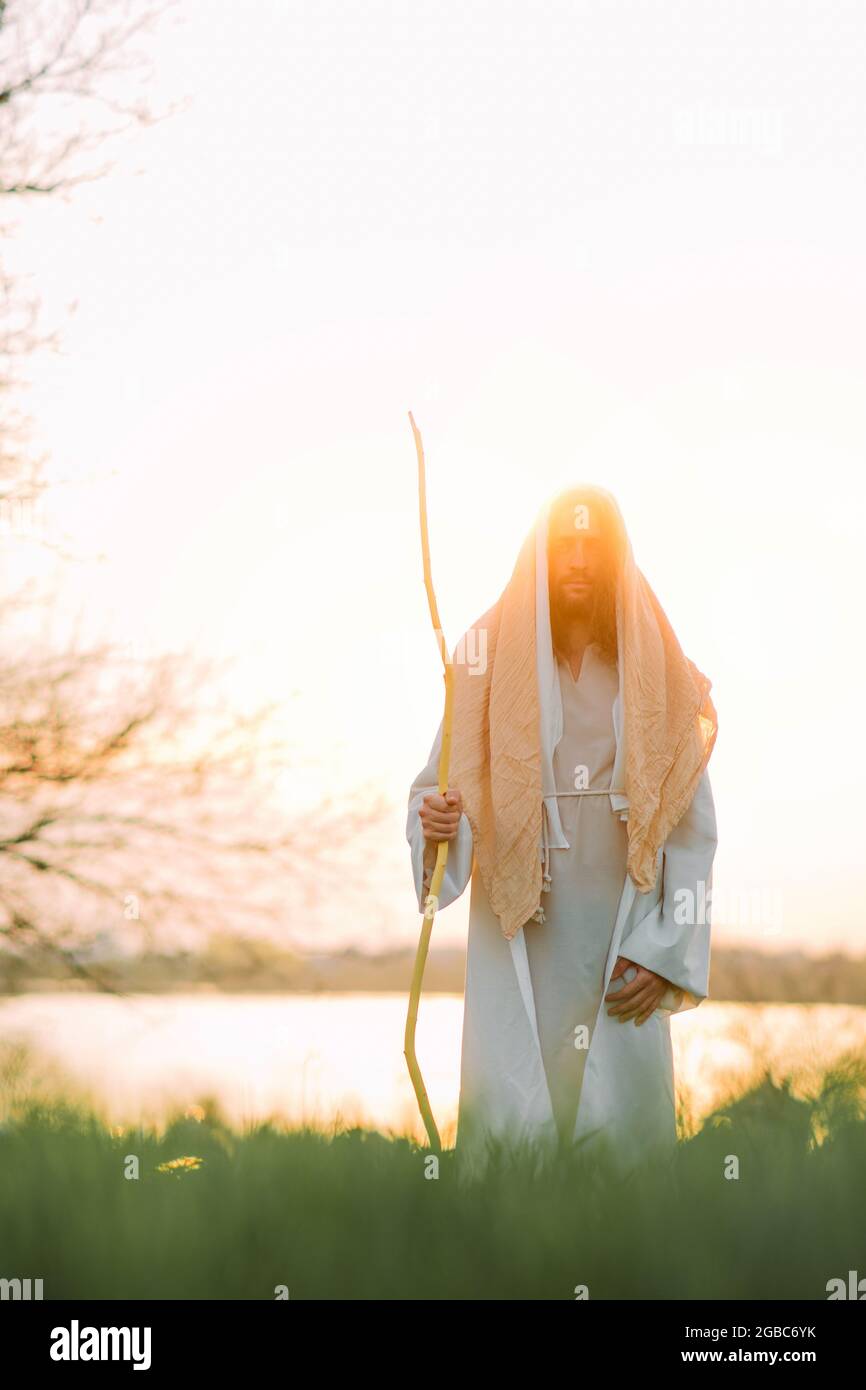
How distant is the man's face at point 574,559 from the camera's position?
13.0ft

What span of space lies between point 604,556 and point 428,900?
1.19 m

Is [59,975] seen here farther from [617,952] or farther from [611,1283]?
[611,1283]

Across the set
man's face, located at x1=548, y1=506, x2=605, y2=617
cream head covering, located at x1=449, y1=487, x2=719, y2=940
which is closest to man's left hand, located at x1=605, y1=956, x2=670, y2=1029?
cream head covering, located at x1=449, y1=487, x2=719, y2=940

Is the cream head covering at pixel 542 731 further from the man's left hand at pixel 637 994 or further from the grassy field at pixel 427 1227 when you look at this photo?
the grassy field at pixel 427 1227

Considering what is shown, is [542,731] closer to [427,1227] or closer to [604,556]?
[604,556]

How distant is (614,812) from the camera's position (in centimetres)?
383

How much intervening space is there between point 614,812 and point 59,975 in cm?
516

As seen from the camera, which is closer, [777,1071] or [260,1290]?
[260,1290]

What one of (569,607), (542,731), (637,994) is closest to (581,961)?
(637,994)

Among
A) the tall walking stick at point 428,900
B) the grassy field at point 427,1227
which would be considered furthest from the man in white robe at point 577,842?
the grassy field at point 427,1227

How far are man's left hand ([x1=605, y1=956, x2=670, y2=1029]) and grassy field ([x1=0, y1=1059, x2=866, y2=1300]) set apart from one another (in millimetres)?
632

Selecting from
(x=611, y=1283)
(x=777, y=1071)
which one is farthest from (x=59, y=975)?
(x=611, y=1283)

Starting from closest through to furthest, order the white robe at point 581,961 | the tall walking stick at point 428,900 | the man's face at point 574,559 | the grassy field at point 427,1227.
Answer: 1. the grassy field at point 427,1227
2. the tall walking stick at point 428,900
3. the white robe at point 581,961
4. the man's face at point 574,559
